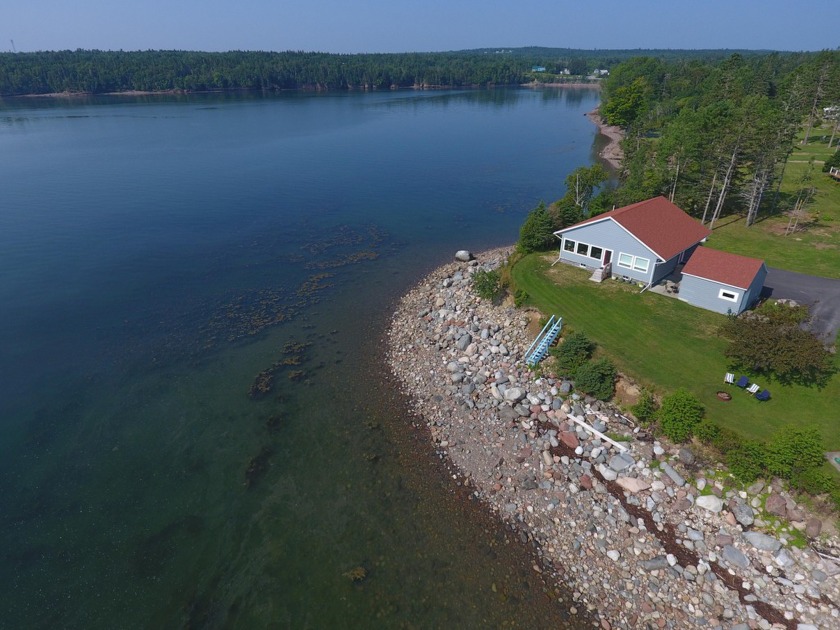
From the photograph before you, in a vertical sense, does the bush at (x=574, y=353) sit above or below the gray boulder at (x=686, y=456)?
above

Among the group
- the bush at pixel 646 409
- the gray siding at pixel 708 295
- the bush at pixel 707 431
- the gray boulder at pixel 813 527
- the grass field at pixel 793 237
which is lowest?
the gray boulder at pixel 813 527

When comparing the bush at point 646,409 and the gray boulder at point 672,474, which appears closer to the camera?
the gray boulder at point 672,474

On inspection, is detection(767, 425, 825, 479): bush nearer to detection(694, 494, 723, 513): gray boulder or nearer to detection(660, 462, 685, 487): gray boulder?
detection(694, 494, 723, 513): gray boulder

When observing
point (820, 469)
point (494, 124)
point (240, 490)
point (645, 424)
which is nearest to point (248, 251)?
point (240, 490)

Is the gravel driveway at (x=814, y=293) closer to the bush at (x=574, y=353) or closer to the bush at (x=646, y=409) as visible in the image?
the bush at (x=646, y=409)

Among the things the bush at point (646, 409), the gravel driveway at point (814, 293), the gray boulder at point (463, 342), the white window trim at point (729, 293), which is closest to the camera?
the bush at point (646, 409)

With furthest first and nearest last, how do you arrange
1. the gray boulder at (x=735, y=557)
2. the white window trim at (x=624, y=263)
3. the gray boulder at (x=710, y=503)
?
the white window trim at (x=624, y=263)
the gray boulder at (x=710, y=503)
the gray boulder at (x=735, y=557)

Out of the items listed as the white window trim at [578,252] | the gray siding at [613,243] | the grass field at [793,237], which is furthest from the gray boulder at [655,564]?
the grass field at [793,237]

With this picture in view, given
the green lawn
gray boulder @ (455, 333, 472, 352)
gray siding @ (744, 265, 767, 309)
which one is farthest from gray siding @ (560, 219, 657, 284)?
gray boulder @ (455, 333, 472, 352)
